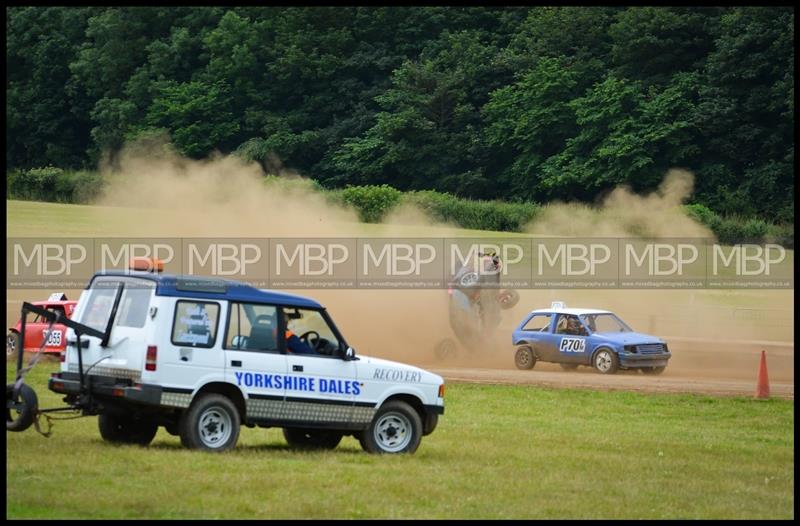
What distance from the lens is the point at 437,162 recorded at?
65.3 metres

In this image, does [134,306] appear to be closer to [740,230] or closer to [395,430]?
[395,430]

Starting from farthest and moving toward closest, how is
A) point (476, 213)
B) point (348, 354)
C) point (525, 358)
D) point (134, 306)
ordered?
point (476, 213), point (525, 358), point (348, 354), point (134, 306)

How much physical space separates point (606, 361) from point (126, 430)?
12.9m

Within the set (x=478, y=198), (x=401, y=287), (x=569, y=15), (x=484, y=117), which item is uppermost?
(x=569, y=15)

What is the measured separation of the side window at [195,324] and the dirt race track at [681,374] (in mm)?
10938

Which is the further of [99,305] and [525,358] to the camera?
[525,358]

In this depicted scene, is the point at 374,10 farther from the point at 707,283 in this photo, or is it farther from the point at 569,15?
the point at 707,283

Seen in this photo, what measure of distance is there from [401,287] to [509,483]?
912 inches

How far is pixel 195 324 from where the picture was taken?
47.2 feet

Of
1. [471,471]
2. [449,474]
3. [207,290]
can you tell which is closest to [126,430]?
[207,290]

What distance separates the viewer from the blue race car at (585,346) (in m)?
25.9

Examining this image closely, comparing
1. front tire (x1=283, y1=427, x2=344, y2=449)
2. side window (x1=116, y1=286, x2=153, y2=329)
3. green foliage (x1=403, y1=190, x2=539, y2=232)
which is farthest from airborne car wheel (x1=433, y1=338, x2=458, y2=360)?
green foliage (x1=403, y1=190, x2=539, y2=232)

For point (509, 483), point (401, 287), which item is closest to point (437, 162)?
point (401, 287)

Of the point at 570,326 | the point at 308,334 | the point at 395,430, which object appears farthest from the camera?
the point at 570,326
